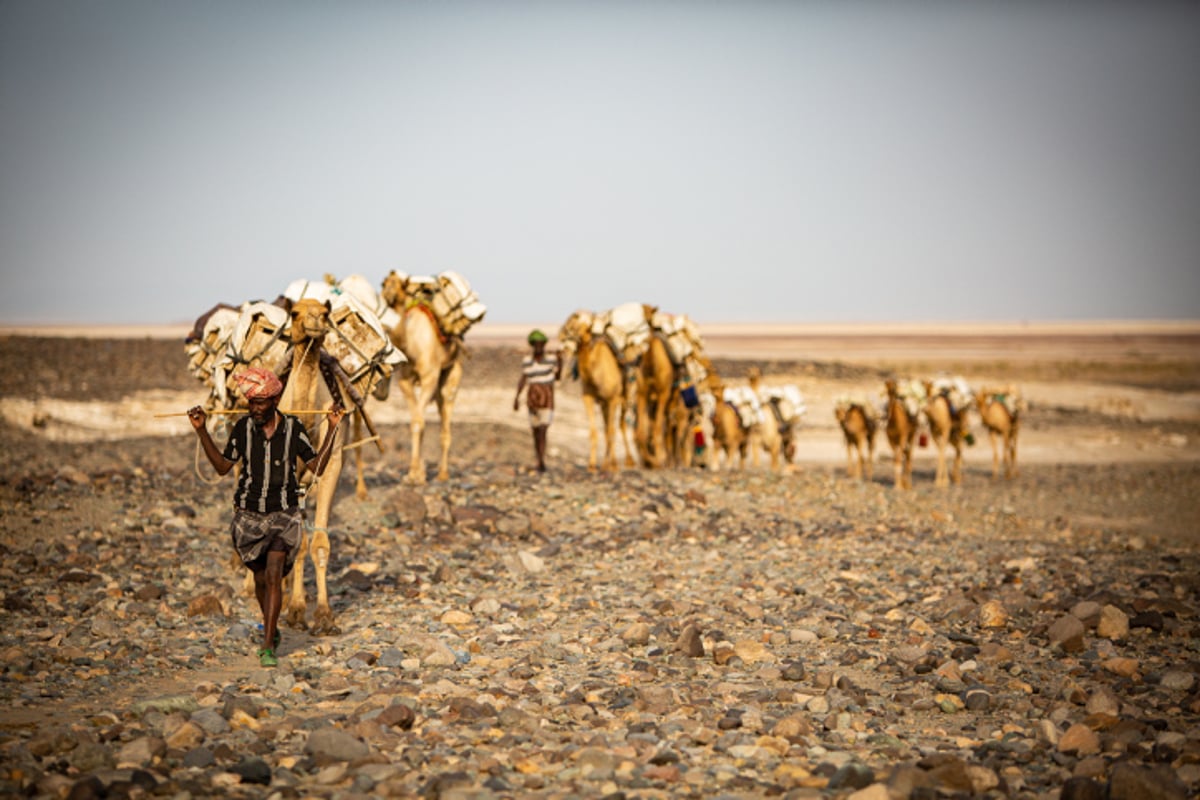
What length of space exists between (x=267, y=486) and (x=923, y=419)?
24.2 m

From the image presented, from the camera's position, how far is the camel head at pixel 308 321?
30.1ft

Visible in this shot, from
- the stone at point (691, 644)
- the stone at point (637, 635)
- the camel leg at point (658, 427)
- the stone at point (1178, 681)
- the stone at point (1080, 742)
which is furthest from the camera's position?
the camel leg at point (658, 427)

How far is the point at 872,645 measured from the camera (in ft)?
30.9

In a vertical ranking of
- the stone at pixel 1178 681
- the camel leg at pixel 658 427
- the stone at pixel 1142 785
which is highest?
the camel leg at pixel 658 427

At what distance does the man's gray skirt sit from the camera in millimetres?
8188

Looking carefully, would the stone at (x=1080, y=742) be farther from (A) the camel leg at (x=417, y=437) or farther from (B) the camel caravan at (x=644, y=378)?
(B) the camel caravan at (x=644, y=378)

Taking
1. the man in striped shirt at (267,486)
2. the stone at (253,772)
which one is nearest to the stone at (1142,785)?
the stone at (253,772)

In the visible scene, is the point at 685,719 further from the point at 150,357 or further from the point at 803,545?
the point at 150,357

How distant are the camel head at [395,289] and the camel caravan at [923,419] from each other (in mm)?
14127

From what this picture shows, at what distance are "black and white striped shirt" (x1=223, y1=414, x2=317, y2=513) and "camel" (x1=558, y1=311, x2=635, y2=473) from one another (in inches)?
484

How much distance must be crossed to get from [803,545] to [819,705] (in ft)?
23.9

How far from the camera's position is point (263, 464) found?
26.9 ft

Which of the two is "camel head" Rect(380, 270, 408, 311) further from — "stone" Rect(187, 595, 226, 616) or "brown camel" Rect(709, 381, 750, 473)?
"brown camel" Rect(709, 381, 750, 473)

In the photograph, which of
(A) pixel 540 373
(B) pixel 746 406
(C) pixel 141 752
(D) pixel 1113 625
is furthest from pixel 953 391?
(C) pixel 141 752
